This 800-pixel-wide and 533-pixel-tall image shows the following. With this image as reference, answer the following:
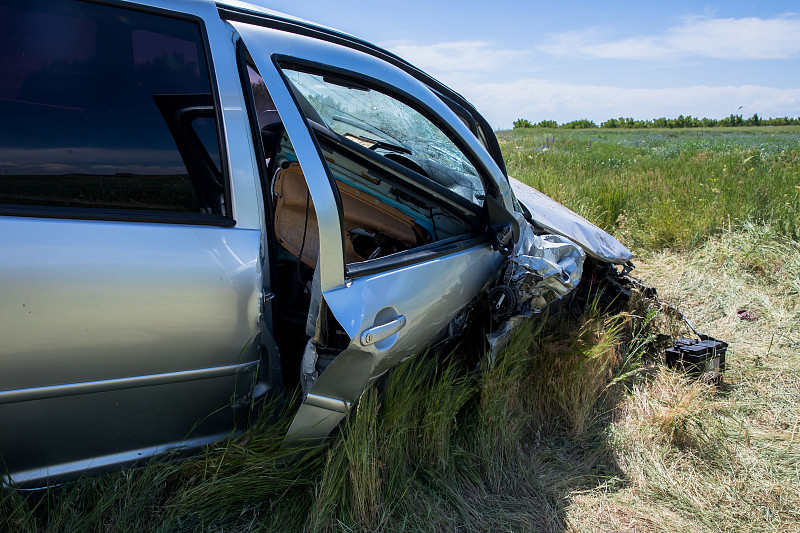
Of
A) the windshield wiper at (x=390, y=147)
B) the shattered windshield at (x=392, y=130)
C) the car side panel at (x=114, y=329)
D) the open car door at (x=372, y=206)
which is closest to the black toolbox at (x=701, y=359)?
the open car door at (x=372, y=206)

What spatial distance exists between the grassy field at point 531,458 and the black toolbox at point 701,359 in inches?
3.7

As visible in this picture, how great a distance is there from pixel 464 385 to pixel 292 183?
1.27 metres

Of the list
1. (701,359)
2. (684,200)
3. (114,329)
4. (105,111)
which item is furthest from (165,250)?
(684,200)

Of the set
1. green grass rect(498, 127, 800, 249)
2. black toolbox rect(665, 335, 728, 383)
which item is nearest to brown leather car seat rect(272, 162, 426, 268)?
black toolbox rect(665, 335, 728, 383)

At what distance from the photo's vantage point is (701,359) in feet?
10.6

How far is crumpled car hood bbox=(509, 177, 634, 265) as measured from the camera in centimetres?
314

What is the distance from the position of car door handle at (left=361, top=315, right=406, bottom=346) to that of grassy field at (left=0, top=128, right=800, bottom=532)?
0.32m

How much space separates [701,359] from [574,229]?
1136 millimetres

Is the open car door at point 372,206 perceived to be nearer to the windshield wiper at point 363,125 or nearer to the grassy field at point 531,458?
the windshield wiper at point 363,125

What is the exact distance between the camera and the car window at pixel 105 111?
4.94 feet

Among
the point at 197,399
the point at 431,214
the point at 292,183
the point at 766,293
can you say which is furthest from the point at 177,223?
the point at 766,293

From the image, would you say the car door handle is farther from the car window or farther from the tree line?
the tree line

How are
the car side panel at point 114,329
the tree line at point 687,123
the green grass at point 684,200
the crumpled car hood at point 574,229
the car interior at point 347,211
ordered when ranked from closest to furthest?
1. the car side panel at point 114,329
2. the car interior at point 347,211
3. the crumpled car hood at point 574,229
4. the green grass at point 684,200
5. the tree line at point 687,123

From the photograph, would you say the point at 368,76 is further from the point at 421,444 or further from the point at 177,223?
the point at 421,444
